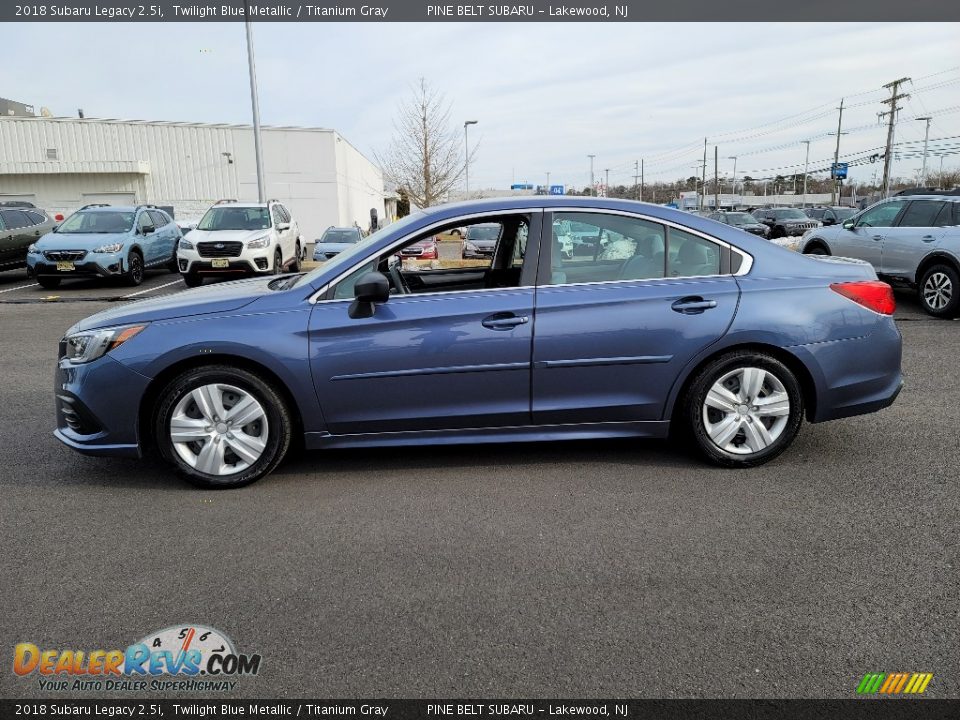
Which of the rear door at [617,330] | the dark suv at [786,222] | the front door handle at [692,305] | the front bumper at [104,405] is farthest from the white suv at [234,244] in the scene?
the dark suv at [786,222]

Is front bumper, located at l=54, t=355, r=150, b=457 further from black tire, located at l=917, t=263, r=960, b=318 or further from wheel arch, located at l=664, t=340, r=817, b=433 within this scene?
black tire, located at l=917, t=263, r=960, b=318

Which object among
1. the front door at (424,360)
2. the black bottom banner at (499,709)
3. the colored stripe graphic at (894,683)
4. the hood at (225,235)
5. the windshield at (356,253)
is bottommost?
the black bottom banner at (499,709)

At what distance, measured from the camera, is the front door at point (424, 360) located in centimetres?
406

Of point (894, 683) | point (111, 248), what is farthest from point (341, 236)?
point (894, 683)

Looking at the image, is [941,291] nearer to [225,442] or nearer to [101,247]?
[225,442]

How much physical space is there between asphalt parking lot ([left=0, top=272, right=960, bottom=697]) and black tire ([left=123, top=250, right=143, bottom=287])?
37.9 ft

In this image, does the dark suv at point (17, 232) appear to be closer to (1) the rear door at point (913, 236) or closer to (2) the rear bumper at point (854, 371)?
(2) the rear bumper at point (854, 371)

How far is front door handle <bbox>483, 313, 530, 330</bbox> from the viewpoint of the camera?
4090 mm

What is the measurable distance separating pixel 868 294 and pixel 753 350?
82 centimetres

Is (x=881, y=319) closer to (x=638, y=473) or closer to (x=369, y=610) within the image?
(x=638, y=473)

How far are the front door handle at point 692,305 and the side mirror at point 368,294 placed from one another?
67.0 inches

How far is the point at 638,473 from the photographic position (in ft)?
14.1

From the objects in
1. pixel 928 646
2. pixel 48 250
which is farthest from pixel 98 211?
pixel 928 646

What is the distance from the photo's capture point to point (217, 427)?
161 inches
